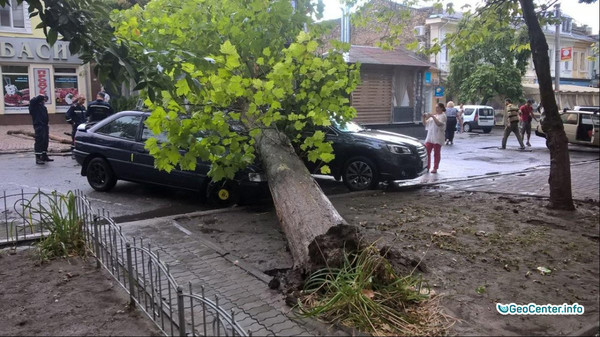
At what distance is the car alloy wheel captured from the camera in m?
9.80

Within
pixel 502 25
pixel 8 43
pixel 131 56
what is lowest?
pixel 131 56

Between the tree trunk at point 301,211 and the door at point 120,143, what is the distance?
2978 millimetres

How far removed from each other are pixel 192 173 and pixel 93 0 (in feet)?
14.2

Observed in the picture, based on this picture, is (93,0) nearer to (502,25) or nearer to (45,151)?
(502,25)

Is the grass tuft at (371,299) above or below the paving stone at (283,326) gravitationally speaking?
above

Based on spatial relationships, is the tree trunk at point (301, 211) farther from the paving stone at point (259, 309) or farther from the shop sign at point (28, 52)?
the shop sign at point (28, 52)

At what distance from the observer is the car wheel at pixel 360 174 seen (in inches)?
386

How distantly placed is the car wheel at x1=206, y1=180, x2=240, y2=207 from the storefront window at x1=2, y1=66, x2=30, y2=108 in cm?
2008

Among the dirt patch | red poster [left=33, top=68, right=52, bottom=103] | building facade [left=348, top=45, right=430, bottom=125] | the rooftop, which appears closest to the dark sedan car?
the dirt patch

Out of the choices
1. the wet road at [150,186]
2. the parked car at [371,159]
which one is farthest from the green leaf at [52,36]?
the parked car at [371,159]

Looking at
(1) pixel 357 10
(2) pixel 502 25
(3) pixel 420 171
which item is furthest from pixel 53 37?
(2) pixel 502 25

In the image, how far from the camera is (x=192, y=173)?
28.2ft

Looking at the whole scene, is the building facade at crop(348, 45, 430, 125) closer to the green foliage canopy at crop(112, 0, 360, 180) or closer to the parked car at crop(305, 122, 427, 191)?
the parked car at crop(305, 122, 427, 191)

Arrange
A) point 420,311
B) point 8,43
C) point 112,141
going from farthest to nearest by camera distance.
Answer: point 8,43, point 112,141, point 420,311
